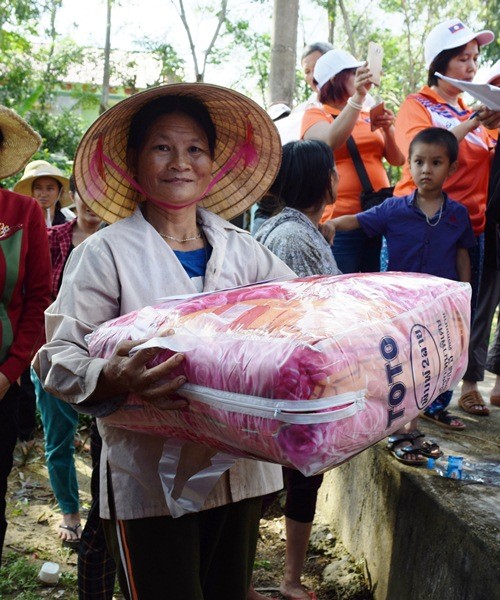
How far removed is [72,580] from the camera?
3158mm

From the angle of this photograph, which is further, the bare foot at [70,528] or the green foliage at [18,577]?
the bare foot at [70,528]

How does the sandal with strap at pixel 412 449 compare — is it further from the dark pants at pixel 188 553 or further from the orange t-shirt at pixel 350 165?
the orange t-shirt at pixel 350 165

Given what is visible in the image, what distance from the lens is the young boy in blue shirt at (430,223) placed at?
3500 millimetres

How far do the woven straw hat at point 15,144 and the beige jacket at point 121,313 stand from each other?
3.17 ft

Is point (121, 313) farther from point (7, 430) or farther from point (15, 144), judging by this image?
point (15, 144)

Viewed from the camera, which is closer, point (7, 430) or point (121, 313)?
point (121, 313)

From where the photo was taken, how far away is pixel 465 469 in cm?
285

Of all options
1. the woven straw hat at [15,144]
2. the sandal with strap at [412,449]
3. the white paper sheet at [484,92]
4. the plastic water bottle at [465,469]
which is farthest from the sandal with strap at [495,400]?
the woven straw hat at [15,144]

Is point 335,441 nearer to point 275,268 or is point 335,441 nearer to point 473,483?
point 275,268

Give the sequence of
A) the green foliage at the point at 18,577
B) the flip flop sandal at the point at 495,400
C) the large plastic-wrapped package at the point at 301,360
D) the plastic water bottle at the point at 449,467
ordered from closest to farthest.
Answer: the large plastic-wrapped package at the point at 301,360 < the plastic water bottle at the point at 449,467 < the green foliage at the point at 18,577 < the flip flop sandal at the point at 495,400

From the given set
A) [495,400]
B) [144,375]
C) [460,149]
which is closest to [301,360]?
[144,375]

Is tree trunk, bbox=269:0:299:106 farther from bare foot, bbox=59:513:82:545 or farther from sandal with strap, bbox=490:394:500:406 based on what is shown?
bare foot, bbox=59:513:82:545

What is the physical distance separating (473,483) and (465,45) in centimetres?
250

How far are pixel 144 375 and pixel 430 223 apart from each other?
244cm
